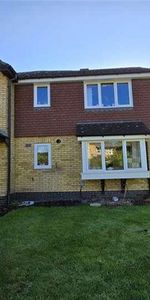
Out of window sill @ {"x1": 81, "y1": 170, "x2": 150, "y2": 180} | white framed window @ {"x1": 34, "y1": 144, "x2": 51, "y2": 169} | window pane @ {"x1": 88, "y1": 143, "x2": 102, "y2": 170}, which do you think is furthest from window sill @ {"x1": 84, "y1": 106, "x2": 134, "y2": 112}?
window sill @ {"x1": 81, "y1": 170, "x2": 150, "y2": 180}

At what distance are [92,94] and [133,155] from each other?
3.56 m

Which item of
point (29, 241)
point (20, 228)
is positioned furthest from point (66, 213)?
point (29, 241)

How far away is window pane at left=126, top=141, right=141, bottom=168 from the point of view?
13852 millimetres

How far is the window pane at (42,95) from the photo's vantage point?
48.9 feet

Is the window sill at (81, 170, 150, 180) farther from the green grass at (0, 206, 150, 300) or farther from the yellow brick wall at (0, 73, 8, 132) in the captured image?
the yellow brick wall at (0, 73, 8, 132)

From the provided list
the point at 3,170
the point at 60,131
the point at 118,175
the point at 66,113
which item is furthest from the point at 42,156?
the point at 118,175

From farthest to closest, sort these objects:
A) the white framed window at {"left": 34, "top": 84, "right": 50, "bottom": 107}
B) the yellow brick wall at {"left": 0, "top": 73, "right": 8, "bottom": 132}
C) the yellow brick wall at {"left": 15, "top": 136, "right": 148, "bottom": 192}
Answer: the white framed window at {"left": 34, "top": 84, "right": 50, "bottom": 107} < the yellow brick wall at {"left": 15, "top": 136, "right": 148, "bottom": 192} < the yellow brick wall at {"left": 0, "top": 73, "right": 8, "bottom": 132}

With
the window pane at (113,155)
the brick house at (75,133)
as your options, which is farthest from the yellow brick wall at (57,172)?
the window pane at (113,155)

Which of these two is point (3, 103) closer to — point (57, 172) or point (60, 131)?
point (60, 131)

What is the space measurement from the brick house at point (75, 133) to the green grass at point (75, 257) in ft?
13.5

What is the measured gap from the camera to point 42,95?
49.1ft

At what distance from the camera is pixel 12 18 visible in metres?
11.9

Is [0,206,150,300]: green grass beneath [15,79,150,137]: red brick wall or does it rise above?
beneath

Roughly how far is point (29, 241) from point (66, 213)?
11.7 ft
